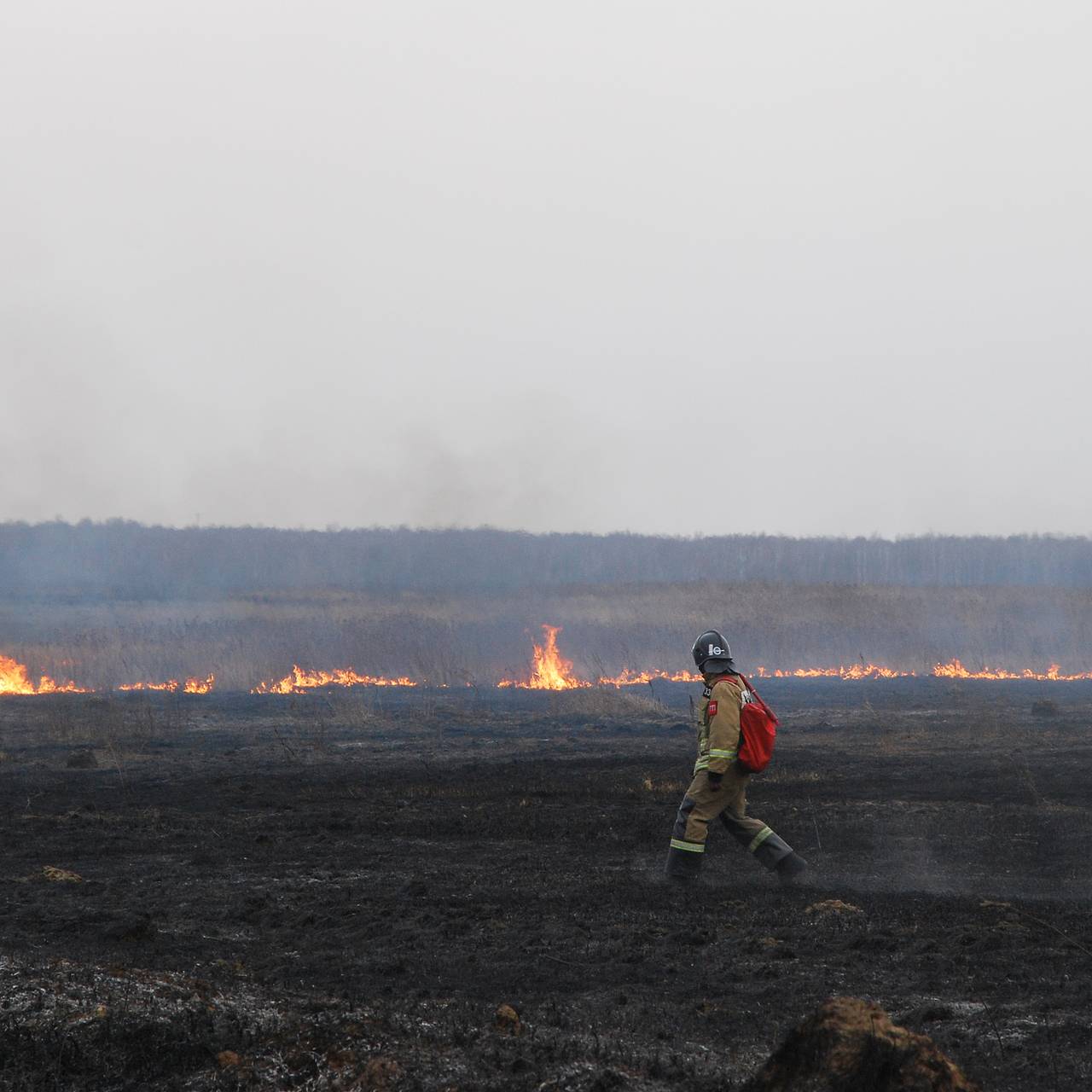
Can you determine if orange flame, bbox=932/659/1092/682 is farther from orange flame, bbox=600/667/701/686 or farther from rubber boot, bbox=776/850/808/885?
rubber boot, bbox=776/850/808/885

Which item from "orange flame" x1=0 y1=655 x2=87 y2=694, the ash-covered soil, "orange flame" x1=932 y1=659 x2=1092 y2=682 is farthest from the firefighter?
"orange flame" x1=932 y1=659 x2=1092 y2=682

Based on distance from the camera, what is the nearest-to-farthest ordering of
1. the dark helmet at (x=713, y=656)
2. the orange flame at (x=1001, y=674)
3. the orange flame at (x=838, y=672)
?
the dark helmet at (x=713, y=656), the orange flame at (x=1001, y=674), the orange flame at (x=838, y=672)

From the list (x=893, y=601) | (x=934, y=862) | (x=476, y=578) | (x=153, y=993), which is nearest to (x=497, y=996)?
(x=153, y=993)

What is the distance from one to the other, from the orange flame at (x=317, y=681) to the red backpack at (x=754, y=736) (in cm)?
2323

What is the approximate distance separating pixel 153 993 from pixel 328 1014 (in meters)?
0.86

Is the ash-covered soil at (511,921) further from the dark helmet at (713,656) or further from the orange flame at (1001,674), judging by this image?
the orange flame at (1001,674)

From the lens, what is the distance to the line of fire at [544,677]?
30812mm

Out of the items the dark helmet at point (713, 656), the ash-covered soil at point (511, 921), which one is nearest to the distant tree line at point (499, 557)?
the ash-covered soil at point (511, 921)

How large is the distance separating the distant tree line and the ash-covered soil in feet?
142

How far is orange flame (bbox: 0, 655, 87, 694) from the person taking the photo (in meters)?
30.3

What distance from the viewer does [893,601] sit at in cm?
4516

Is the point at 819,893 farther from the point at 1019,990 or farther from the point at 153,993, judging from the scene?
the point at 153,993

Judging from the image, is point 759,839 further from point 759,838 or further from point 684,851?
point 684,851

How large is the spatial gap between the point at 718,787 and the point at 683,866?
745 millimetres
